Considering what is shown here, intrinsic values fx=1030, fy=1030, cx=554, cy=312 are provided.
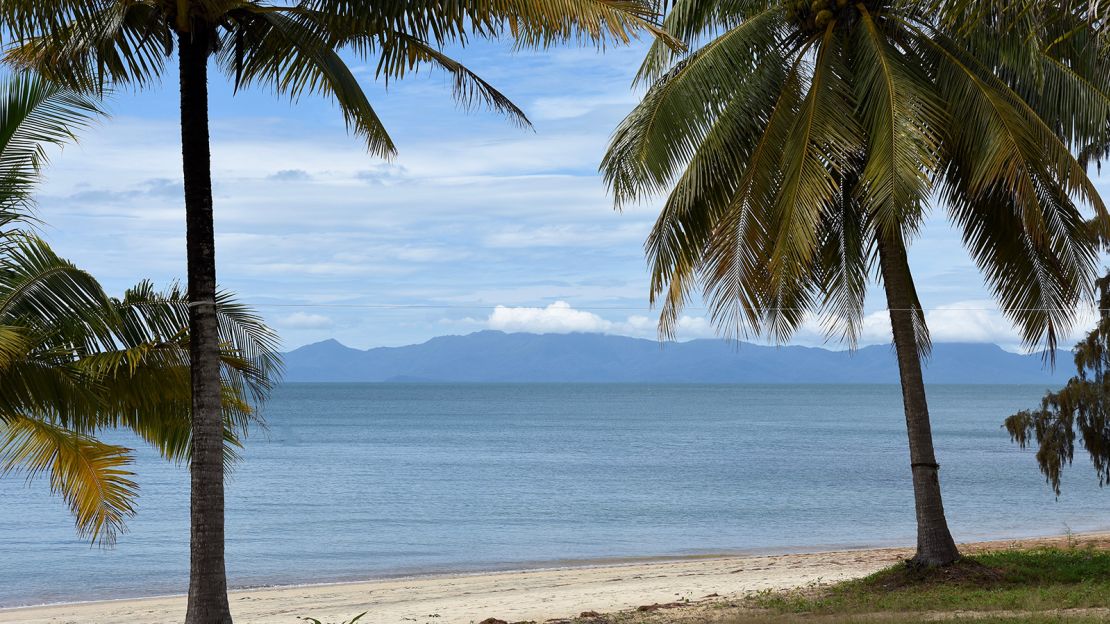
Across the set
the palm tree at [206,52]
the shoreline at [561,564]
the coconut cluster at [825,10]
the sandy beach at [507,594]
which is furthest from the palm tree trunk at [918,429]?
the shoreline at [561,564]

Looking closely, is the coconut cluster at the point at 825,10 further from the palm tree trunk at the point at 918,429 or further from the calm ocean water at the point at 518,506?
the calm ocean water at the point at 518,506

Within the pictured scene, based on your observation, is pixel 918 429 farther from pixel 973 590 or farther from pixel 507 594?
pixel 507 594

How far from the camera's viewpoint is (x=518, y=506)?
33438 millimetres

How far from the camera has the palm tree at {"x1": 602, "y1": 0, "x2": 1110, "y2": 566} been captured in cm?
987

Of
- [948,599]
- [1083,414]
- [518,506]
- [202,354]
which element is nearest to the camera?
[202,354]

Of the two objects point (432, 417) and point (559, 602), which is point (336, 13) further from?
point (432, 417)

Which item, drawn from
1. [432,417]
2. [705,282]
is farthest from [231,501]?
[432,417]

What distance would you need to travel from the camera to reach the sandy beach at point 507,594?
43.4ft

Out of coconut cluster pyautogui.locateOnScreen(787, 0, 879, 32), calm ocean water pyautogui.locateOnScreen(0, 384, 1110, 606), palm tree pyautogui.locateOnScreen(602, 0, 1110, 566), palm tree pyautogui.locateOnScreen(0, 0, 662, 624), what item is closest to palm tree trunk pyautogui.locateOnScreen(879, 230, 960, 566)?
palm tree pyautogui.locateOnScreen(602, 0, 1110, 566)

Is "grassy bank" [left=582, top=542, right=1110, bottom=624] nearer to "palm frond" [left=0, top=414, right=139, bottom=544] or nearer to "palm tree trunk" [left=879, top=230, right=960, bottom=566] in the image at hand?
"palm tree trunk" [left=879, top=230, right=960, bottom=566]

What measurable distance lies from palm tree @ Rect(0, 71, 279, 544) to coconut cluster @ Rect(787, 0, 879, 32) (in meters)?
6.46

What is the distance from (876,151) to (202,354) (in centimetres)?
639

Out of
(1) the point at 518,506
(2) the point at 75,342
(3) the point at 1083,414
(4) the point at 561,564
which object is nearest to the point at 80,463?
(2) the point at 75,342

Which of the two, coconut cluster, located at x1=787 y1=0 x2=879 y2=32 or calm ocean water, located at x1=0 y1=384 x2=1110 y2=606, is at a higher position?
coconut cluster, located at x1=787 y1=0 x2=879 y2=32
